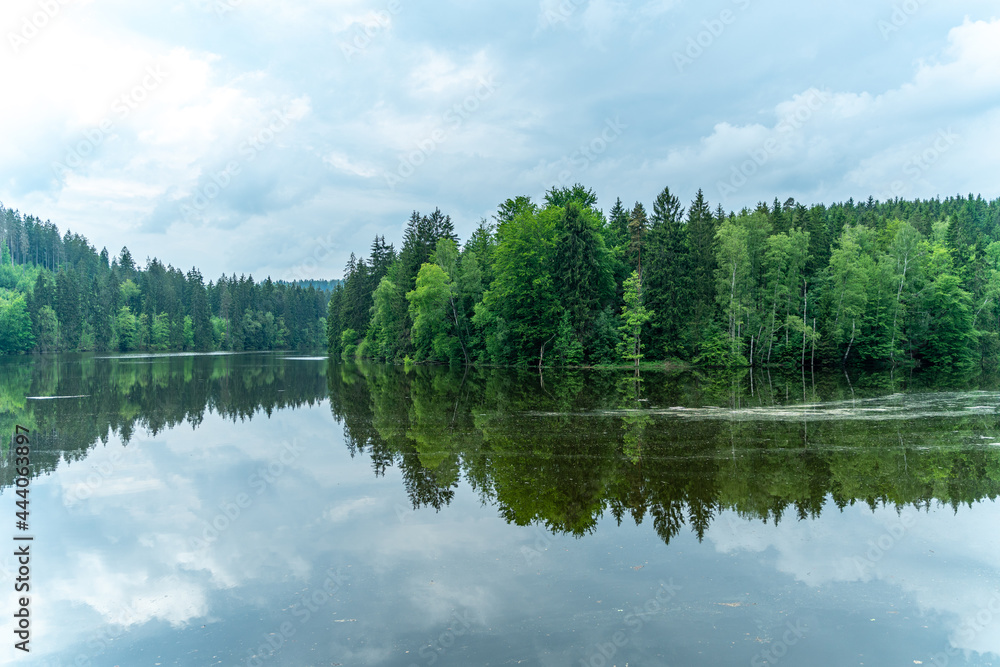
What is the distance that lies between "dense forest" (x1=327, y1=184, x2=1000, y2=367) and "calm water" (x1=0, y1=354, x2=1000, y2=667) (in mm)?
36078

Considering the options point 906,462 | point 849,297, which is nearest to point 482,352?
point 849,297

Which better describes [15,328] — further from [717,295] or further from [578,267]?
[717,295]

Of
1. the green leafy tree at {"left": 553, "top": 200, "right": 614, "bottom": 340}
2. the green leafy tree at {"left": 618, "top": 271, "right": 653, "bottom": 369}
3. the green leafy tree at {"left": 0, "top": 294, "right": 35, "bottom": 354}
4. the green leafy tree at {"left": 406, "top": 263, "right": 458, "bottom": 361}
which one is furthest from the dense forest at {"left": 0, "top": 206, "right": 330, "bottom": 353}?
the green leafy tree at {"left": 618, "top": 271, "right": 653, "bottom": 369}

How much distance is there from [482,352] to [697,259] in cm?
2552

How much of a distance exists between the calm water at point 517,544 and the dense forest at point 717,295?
3608 cm

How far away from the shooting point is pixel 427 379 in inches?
1928

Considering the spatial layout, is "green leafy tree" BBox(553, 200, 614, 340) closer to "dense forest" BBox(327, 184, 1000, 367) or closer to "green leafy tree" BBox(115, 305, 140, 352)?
"dense forest" BBox(327, 184, 1000, 367)

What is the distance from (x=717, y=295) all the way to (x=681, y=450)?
47.4 metres

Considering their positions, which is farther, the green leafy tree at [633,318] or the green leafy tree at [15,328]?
the green leafy tree at [15,328]

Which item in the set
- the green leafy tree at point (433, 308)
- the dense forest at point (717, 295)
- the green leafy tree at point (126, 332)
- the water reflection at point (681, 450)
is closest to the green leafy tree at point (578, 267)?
the dense forest at point (717, 295)

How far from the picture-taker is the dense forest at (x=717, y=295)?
59.0 meters

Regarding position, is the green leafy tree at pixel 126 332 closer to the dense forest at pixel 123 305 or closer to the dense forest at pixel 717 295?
the dense forest at pixel 123 305

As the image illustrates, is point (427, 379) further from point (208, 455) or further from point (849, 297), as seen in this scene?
point (849, 297)

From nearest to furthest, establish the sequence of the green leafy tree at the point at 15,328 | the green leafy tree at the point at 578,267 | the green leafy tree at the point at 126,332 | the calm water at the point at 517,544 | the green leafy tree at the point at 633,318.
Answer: the calm water at the point at 517,544 → the green leafy tree at the point at 633,318 → the green leafy tree at the point at 578,267 → the green leafy tree at the point at 15,328 → the green leafy tree at the point at 126,332
